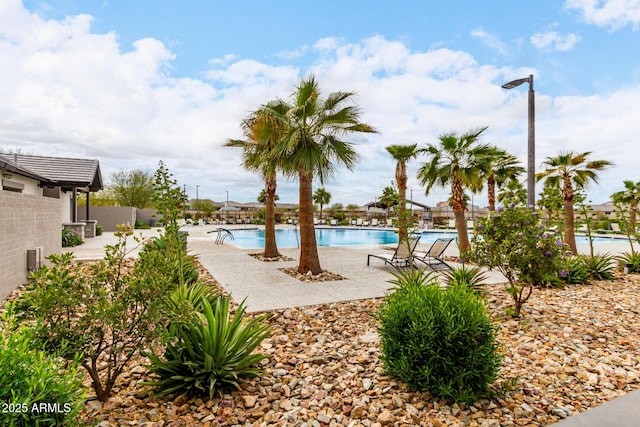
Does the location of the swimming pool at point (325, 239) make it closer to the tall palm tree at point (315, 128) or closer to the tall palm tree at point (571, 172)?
the tall palm tree at point (571, 172)

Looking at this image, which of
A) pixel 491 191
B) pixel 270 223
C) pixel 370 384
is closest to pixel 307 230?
pixel 270 223

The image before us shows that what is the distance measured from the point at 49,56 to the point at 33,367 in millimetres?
12664

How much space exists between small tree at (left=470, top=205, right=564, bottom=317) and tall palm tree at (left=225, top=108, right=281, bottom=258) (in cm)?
501

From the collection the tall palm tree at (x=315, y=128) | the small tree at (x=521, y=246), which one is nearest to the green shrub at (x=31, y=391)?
the small tree at (x=521, y=246)

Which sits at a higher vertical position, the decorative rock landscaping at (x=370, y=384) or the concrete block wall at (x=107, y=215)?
the concrete block wall at (x=107, y=215)

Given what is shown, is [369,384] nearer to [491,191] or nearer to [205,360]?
[205,360]

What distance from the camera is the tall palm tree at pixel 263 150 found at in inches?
324

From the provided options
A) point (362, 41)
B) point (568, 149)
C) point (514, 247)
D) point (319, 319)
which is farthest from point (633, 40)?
point (319, 319)

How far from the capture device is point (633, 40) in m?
8.53

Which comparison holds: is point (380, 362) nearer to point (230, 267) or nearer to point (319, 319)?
point (319, 319)

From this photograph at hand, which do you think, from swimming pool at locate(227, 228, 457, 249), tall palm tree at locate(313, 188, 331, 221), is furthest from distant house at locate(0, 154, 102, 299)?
tall palm tree at locate(313, 188, 331, 221)

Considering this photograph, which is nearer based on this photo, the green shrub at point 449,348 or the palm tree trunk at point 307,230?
the green shrub at point 449,348

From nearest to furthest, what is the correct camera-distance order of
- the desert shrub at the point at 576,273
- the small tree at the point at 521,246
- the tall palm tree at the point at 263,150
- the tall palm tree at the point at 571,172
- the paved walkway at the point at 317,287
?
the paved walkway at the point at 317,287 → the small tree at the point at 521,246 → the desert shrub at the point at 576,273 → the tall palm tree at the point at 263,150 → the tall palm tree at the point at 571,172

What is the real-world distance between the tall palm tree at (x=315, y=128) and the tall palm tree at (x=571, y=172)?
844 cm
